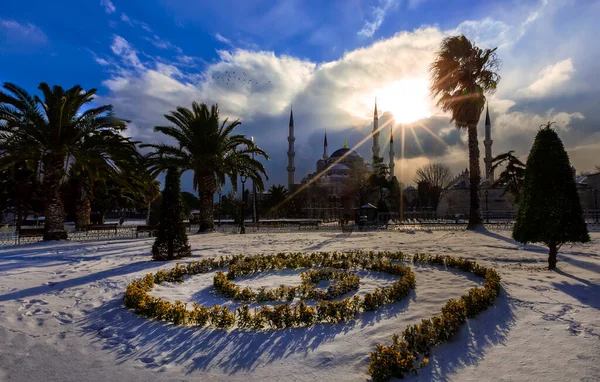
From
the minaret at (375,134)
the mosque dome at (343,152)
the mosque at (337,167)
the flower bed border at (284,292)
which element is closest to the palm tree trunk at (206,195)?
the flower bed border at (284,292)

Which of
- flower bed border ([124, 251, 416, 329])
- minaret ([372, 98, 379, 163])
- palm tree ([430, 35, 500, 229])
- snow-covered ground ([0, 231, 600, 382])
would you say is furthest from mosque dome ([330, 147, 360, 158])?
flower bed border ([124, 251, 416, 329])

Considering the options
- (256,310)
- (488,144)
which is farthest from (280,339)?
(488,144)

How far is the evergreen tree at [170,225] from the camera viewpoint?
938 centimetres

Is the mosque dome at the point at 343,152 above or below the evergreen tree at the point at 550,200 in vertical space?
above

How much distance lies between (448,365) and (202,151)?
18001mm

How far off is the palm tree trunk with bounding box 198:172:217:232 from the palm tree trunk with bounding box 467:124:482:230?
50.3 feet

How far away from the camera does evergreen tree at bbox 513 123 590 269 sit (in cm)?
761

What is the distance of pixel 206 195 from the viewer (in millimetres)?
19922

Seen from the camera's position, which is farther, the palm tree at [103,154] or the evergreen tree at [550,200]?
the palm tree at [103,154]

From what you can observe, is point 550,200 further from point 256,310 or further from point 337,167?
point 337,167

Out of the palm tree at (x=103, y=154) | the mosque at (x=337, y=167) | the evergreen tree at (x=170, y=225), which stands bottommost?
the evergreen tree at (x=170, y=225)

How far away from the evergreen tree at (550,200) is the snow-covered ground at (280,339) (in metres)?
1.03

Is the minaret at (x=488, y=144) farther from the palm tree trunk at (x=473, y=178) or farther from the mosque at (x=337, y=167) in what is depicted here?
the palm tree trunk at (x=473, y=178)

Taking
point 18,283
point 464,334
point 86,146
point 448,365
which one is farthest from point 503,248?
point 86,146
